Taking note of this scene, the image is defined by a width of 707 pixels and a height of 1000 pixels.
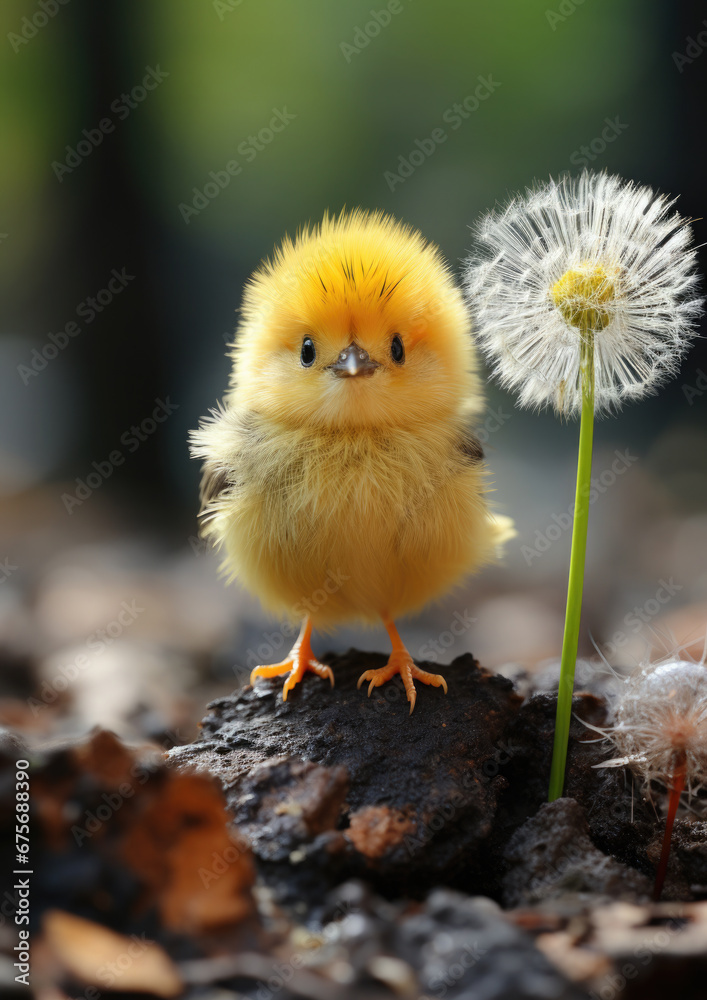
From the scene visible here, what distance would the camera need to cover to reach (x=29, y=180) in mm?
2982

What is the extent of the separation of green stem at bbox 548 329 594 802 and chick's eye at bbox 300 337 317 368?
0.52m

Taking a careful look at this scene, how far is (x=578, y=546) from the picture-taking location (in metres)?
1.18

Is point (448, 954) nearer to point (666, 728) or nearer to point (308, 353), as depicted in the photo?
point (666, 728)

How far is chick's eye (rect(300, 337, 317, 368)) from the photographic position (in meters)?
1.48

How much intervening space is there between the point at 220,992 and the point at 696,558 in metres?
2.65

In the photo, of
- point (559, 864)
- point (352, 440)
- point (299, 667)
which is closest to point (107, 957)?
point (559, 864)

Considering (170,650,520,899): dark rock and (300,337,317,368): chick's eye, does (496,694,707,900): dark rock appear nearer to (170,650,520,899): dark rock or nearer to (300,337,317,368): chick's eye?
(170,650,520,899): dark rock

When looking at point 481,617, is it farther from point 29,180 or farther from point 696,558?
point 29,180

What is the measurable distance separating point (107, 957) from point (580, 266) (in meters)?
1.11

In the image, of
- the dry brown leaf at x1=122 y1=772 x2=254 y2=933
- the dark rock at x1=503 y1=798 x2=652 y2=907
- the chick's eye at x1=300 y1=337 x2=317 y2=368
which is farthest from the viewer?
the chick's eye at x1=300 y1=337 x2=317 y2=368

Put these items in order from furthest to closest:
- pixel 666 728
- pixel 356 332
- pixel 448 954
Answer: pixel 356 332, pixel 666 728, pixel 448 954

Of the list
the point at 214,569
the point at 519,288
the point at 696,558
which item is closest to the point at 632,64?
the point at 696,558

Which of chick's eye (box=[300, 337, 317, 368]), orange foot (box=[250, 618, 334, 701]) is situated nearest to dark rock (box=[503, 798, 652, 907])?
orange foot (box=[250, 618, 334, 701])

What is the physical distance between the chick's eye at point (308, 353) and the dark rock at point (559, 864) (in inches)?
34.7
